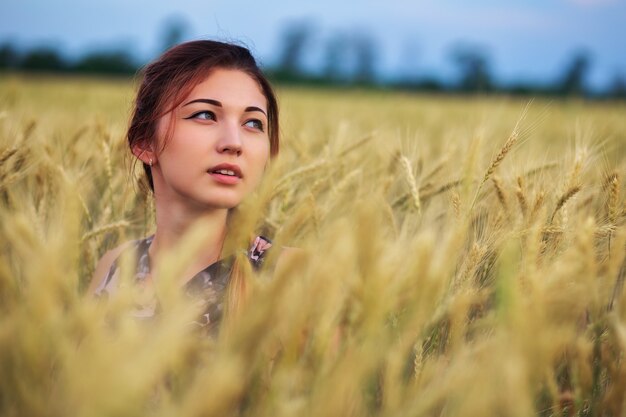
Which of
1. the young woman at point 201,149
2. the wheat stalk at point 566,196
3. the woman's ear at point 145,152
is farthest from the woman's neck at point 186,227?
the wheat stalk at point 566,196

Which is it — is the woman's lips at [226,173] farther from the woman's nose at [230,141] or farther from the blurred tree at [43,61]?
the blurred tree at [43,61]

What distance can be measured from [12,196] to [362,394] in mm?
1190

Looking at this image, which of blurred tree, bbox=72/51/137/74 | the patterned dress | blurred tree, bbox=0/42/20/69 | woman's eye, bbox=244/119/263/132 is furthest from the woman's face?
blurred tree, bbox=72/51/137/74

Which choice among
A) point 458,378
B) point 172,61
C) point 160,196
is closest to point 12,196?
point 160,196

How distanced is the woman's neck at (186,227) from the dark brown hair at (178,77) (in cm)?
19

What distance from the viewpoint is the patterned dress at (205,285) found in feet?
4.03

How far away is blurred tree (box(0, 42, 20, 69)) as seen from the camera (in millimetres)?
35250

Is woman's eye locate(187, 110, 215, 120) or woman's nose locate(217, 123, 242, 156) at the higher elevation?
woman's eye locate(187, 110, 215, 120)

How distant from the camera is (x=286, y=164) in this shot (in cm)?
210

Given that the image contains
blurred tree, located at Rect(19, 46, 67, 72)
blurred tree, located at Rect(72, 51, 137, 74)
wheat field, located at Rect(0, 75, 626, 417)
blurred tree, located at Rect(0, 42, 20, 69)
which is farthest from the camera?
blurred tree, located at Rect(72, 51, 137, 74)

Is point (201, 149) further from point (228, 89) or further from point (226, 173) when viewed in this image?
point (228, 89)

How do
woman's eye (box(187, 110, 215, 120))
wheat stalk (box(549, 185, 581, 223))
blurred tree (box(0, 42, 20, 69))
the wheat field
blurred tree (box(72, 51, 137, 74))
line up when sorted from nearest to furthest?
the wheat field, wheat stalk (box(549, 185, 581, 223)), woman's eye (box(187, 110, 215, 120)), blurred tree (box(0, 42, 20, 69)), blurred tree (box(72, 51, 137, 74))

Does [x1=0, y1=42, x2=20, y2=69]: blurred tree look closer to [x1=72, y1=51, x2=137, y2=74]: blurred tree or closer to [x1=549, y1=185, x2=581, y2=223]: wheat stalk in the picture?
[x1=72, y1=51, x2=137, y2=74]: blurred tree

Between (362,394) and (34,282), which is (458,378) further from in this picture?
(34,282)
